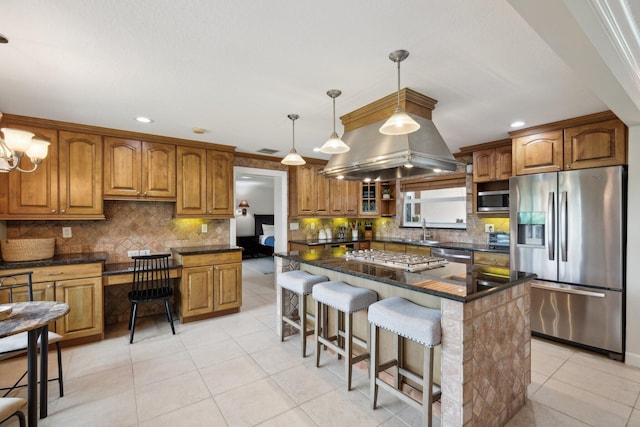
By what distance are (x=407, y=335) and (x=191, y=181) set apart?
3.38 metres

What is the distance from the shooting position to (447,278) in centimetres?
209

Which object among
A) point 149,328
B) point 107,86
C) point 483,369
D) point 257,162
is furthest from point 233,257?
point 483,369

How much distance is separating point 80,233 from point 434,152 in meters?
4.12

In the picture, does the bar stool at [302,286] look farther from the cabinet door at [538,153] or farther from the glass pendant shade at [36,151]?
the cabinet door at [538,153]

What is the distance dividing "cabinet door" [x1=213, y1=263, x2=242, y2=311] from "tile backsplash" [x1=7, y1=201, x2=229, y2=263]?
2.32 ft

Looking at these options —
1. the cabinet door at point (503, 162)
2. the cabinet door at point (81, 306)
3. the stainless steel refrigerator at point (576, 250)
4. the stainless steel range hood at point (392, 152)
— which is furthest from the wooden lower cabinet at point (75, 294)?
the cabinet door at point (503, 162)

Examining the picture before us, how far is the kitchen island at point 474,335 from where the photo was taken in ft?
5.52

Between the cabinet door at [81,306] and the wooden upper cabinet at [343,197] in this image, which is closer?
the cabinet door at [81,306]

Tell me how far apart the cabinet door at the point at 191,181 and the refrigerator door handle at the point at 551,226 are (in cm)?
421

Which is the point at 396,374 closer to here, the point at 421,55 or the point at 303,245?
the point at 421,55

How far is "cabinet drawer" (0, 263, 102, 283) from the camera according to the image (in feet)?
9.34

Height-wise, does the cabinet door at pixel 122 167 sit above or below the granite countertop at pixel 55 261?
above

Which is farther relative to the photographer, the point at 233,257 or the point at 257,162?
the point at 257,162

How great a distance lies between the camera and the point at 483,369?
5.90ft
